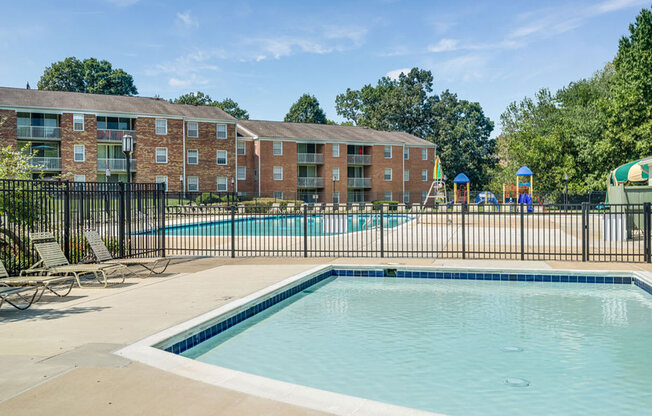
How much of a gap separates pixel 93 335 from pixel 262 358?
2.02m

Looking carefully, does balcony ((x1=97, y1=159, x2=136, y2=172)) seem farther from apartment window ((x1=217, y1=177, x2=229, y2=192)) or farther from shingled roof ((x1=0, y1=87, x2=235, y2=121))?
Answer: apartment window ((x1=217, y1=177, x2=229, y2=192))

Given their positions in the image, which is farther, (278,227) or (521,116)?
(521,116)

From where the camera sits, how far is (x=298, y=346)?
721 cm

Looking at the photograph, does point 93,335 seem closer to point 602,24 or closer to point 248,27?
point 248,27

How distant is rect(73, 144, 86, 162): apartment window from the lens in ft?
140

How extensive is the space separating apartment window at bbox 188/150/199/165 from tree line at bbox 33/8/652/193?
93.4ft

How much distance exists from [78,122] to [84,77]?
123ft

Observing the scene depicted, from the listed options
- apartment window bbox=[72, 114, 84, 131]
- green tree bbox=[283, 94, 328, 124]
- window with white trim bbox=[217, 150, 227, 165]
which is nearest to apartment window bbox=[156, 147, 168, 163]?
window with white trim bbox=[217, 150, 227, 165]

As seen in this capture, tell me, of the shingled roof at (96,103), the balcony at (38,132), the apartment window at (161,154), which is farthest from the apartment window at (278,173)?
the balcony at (38,132)

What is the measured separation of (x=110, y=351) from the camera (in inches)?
217

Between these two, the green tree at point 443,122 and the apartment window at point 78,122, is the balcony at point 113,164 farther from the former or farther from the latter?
the green tree at point 443,122

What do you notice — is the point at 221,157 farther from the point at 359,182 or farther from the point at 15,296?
the point at 15,296

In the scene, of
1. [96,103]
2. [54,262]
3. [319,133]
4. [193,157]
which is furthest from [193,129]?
[54,262]

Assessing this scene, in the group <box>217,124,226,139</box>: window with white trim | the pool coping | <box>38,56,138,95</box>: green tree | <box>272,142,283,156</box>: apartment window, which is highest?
<box>38,56,138,95</box>: green tree
